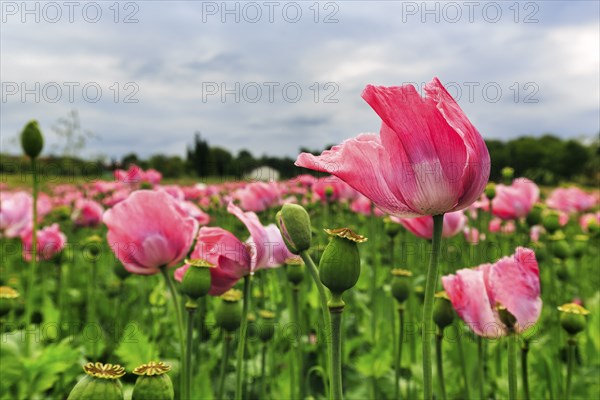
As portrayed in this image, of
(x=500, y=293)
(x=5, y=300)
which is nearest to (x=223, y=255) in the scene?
(x=500, y=293)

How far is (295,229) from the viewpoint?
55 cm

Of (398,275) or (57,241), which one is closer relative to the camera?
(398,275)

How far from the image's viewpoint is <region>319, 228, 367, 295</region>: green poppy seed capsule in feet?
1.62

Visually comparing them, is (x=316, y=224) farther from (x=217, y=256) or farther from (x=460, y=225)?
(x=217, y=256)

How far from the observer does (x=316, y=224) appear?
2854mm

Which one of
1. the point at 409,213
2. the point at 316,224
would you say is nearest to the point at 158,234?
the point at 409,213

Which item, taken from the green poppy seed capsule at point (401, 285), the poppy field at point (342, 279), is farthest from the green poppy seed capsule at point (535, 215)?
the green poppy seed capsule at point (401, 285)

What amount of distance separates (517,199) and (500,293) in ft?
4.42

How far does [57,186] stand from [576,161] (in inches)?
1482

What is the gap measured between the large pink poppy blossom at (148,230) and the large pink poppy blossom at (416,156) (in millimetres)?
414

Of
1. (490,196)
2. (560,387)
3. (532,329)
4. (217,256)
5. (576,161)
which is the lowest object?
(560,387)

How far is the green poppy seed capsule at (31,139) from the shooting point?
1081 millimetres

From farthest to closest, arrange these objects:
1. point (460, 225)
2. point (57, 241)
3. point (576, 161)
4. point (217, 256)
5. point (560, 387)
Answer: point (576, 161) < point (57, 241) < point (460, 225) < point (560, 387) < point (217, 256)

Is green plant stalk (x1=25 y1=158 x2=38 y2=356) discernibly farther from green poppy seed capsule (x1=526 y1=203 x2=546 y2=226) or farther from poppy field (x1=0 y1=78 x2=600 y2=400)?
green poppy seed capsule (x1=526 y1=203 x2=546 y2=226)
